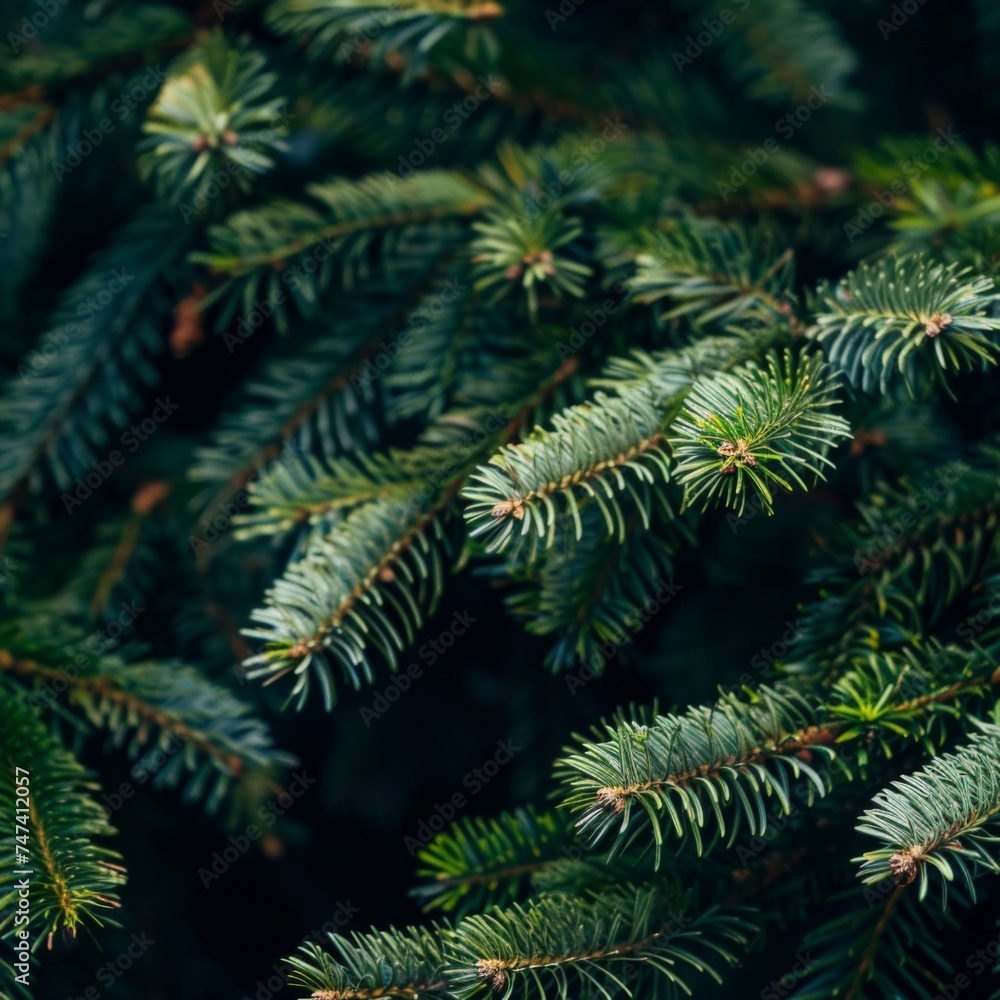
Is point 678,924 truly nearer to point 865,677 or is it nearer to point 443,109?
point 865,677

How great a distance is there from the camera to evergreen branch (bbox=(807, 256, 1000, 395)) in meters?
0.51

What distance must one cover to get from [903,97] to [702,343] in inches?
22.4

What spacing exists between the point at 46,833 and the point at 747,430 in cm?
46

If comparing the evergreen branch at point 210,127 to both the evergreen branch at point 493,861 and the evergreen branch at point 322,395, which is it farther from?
the evergreen branch at point 493,861

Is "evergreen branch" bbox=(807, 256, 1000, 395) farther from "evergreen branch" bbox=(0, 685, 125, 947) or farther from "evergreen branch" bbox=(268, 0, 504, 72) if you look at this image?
"evergreen branch" bbox=(0, 685, 125, 947)

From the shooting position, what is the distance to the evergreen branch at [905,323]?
515 millimetres

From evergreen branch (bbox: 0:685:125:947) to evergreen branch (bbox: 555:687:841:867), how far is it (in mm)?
275

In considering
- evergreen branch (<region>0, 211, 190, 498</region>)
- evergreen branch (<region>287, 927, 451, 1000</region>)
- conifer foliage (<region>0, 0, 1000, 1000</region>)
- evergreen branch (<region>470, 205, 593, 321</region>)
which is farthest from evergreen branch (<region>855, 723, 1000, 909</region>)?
evergreen branch (<region>0, 211, 190, 498</region>)

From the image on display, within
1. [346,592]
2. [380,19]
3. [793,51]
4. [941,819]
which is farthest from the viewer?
[793,51]

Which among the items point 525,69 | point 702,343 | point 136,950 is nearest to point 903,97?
point 525,69

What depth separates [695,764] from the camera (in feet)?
1.65

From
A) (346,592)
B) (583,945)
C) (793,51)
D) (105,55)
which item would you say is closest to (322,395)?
(346,592)

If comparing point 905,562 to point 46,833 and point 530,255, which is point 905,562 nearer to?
point 530,255

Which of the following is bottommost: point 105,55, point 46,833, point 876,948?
point 46,833
